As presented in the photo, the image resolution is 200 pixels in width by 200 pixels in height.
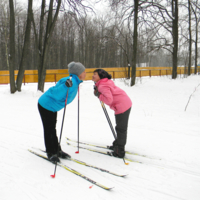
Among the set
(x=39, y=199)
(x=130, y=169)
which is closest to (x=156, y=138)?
(x=130, y=169)

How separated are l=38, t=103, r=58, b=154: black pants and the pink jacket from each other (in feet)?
3.04

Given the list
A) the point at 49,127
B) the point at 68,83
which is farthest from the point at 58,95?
the point at 49,127

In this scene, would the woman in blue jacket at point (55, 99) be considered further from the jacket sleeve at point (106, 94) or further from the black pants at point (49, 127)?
the jacket sleeve at point (106, 94)

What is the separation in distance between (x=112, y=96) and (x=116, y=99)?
5.2 inches

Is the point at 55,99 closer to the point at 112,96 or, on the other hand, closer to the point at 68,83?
the point at 68,83

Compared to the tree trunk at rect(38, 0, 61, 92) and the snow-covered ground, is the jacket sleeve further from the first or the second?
the tree trunk at rect(38, 0, 61, 92)

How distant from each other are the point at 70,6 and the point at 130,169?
11.1 m

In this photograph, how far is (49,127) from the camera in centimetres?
359

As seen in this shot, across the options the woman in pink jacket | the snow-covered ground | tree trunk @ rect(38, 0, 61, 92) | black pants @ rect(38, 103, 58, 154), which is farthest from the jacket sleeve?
tree trunk @ rect(38, 0, 61, 92)

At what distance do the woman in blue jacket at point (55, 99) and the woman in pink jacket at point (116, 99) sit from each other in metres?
0.32

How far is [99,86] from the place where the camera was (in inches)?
139

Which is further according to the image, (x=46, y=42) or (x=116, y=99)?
A: (x=46, y=42)

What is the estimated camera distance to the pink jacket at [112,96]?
345cm

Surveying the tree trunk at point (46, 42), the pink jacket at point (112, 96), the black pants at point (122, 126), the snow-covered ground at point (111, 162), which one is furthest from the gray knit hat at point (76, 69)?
the tree trunk at point (46, 42)
